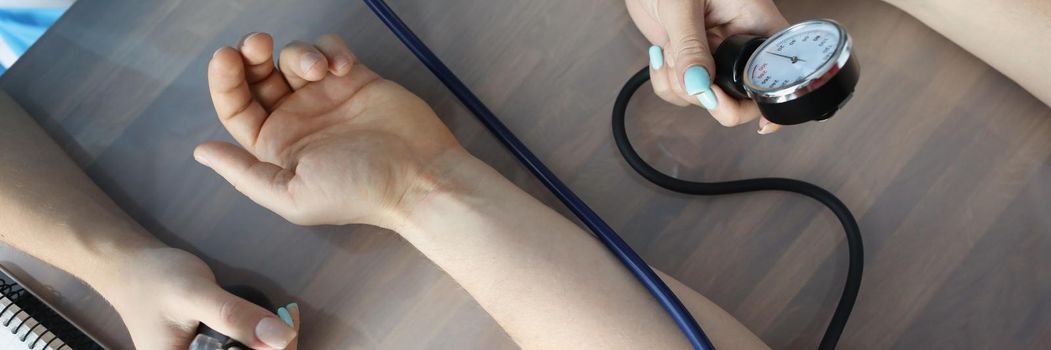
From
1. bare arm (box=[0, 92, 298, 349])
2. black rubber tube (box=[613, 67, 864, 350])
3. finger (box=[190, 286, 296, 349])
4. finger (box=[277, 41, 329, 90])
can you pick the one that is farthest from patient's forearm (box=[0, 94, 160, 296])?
black rubber tube (box=[613, 67, 864, 350])

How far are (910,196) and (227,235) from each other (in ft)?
2.23

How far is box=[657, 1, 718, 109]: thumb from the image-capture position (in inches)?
22.4

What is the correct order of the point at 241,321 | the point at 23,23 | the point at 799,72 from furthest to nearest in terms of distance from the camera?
the point at 23,23, the point at 241,321, the point at 799,72

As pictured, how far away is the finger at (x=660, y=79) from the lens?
0.65 metres

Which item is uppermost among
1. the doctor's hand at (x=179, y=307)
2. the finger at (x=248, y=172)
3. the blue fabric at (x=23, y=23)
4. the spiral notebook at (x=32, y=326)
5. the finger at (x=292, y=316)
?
the finger at (x=248, y=172)

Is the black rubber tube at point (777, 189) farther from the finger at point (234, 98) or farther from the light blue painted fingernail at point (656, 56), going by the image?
the finger at point (234, 98)

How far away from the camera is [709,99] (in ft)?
1.92

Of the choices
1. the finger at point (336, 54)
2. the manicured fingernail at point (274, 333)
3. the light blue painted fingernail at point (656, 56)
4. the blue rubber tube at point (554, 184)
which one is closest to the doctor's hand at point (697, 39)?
the light blue painted fingernail at point (656, 56)

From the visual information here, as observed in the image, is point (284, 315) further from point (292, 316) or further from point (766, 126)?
point (766, 126)

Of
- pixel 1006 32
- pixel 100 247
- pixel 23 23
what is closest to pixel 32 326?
pixel 100 247

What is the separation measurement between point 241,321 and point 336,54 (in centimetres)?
27

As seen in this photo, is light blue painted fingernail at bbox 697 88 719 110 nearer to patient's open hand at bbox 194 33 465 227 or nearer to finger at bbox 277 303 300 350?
patient's open hand at bbox 194 33 465 227

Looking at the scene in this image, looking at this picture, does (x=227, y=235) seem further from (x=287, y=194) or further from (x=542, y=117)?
(x=542, y=117)

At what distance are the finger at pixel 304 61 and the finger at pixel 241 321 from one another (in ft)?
0.72
